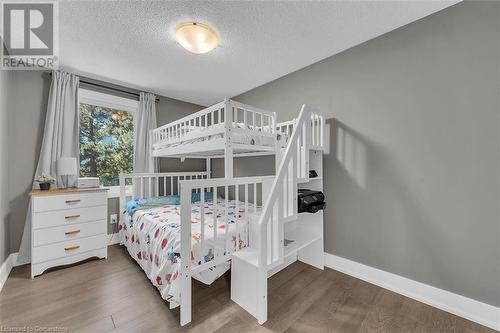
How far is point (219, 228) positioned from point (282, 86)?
7.09ft

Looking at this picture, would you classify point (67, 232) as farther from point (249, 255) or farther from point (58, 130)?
point (249, 255)

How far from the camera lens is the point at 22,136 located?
2387 millimetres

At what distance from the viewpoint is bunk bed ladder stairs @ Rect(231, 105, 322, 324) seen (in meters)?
1.49

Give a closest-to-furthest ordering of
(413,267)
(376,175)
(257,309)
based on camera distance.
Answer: (257,309), (413,267), (376,175)

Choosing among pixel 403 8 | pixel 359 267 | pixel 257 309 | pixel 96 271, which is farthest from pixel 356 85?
pixel 96 271

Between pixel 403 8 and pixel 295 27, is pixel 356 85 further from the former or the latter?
pixel 295 27

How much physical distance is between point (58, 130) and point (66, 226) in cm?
119

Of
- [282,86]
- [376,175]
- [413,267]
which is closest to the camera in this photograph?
[413,267]

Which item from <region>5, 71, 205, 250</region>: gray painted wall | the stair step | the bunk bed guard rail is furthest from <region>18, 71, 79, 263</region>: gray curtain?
the stair step

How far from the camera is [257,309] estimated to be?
151cm

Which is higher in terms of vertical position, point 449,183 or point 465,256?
point 449,183

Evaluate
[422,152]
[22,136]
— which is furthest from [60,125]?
[422,152]

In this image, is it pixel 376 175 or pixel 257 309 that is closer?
pixel 257 309

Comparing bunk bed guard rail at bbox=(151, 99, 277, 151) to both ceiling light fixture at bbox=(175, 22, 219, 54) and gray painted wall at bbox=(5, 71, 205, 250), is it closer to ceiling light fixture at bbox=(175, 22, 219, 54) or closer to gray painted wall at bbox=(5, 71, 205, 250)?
ceiling light fixture at bbox=(175, 22, 219, 54)
